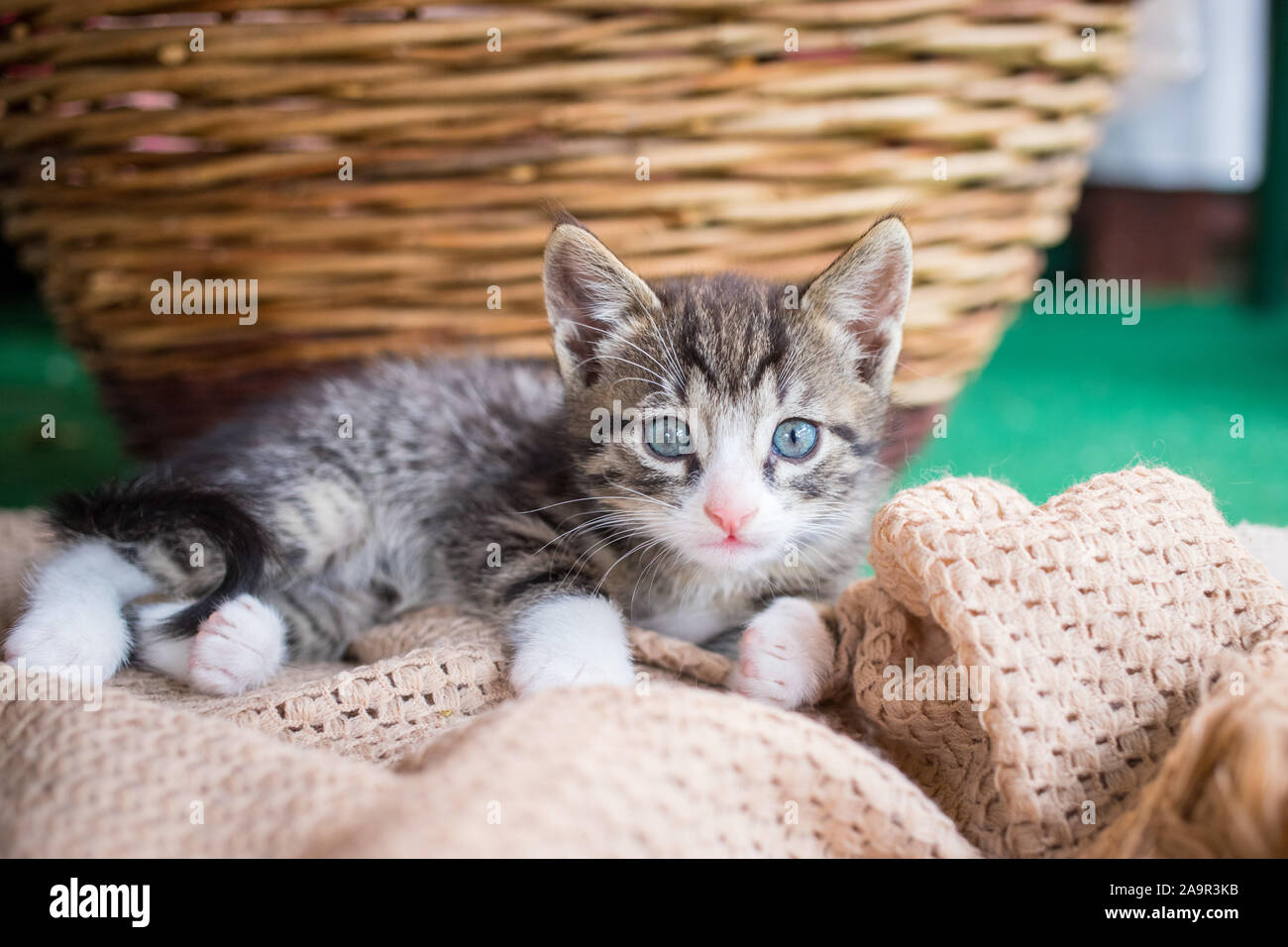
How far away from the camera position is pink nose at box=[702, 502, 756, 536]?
4.86 ft

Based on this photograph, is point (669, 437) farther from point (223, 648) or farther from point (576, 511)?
point (223, 648)

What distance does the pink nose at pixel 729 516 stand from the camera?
58.4 inches

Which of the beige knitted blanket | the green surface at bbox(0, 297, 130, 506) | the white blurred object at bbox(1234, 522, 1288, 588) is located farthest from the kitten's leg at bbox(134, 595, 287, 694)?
the white blurred object at bbox(1234, 522, 1288, 588)

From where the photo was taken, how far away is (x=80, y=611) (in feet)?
5.28

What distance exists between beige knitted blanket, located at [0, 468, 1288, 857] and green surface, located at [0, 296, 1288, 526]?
1.03 feet

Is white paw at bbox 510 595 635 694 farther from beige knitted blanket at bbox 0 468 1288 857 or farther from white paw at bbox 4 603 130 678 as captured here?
white paw at bbox 4 603 130 678

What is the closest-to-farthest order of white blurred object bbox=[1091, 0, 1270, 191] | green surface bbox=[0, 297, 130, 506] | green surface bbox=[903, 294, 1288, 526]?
green surface bbox=[903, 294, 1288, 526] → green surface bbox=[0, 297, 130, 506] → white blurred object bbox=[1091, 0, 1270, 191]

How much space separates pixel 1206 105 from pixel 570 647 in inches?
163

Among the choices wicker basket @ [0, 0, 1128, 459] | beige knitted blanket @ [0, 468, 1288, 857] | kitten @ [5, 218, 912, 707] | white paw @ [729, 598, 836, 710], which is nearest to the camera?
beige knitted blanket @ [0, 468, 1288, 857]

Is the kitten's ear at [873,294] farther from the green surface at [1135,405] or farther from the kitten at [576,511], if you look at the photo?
the green surface at [1135,405]

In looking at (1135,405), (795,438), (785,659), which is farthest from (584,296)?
(1135,405)

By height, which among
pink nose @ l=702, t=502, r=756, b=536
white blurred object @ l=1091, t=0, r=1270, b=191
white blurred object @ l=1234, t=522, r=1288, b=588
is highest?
white blurred object @ l=1091, t=0, r=1270, b=191

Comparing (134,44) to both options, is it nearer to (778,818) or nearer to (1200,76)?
(778,818)
